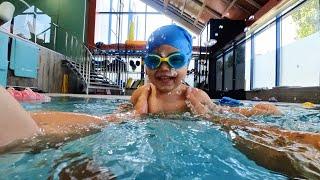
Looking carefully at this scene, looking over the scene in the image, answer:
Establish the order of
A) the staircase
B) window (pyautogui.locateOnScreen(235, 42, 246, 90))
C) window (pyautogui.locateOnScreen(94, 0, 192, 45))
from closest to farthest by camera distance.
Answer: window (pyautogui.locateOnScreen(235, 42, 246, 90)) → the staircase → window (pyautogui.locateOnScreen(94, 0, 192, 45))

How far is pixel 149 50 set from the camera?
2.34 m

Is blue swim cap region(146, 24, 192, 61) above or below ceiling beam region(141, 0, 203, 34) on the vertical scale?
below

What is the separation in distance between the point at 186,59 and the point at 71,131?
4.09 feet

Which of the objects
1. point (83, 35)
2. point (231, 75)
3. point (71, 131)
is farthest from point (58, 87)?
point (71, 131)

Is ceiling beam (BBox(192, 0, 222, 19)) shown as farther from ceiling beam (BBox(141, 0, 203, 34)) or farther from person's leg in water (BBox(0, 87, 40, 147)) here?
person's leg in water (BBox(0, 87, 40, 147))

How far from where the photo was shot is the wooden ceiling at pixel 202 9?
1176 centimetres

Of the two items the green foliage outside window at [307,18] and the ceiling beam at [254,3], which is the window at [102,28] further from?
the green foliage outside window at [307,18]

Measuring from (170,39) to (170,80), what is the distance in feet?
1.03

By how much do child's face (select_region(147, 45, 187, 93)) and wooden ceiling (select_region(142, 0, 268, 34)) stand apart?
8.64 meters

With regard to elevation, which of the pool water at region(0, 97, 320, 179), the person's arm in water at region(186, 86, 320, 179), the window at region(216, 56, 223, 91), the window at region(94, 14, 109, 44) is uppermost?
the window at region(94, 14, 109, 44)

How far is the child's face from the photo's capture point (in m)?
2.21

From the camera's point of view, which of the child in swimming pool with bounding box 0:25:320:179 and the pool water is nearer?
the pool water

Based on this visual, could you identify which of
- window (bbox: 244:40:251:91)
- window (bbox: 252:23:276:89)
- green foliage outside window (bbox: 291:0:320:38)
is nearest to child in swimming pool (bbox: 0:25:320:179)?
green foliage outside window (bbox: 291:0:320:38)

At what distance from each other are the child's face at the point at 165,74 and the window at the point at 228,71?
9.27 metres
